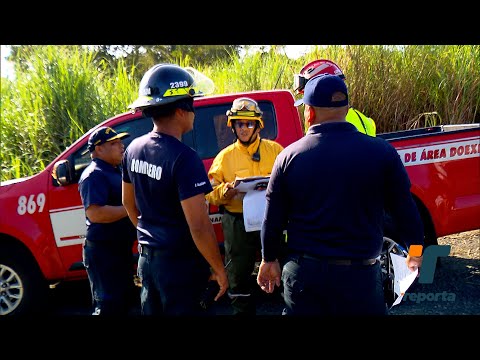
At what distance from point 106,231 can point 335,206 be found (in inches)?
73.8

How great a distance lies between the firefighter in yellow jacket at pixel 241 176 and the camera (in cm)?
402

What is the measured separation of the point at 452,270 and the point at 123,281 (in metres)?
3.54

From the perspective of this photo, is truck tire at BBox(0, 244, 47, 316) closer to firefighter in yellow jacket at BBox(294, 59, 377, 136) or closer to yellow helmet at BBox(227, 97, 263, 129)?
yellow helmet at BBox(227, 97, 263, 129)

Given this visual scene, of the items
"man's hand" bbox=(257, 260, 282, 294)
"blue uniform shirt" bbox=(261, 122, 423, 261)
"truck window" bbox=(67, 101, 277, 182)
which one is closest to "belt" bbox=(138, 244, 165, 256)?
"man's hand" bbox=(257, 260, 282, 294)

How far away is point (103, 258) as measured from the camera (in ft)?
12.1

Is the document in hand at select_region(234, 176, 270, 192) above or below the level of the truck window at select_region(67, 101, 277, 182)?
below

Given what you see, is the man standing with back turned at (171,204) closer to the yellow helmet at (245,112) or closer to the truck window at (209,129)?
the yellow helmet at (245,112)

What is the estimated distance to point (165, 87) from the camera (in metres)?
2.79

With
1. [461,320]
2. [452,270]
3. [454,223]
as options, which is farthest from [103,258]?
[452,270]

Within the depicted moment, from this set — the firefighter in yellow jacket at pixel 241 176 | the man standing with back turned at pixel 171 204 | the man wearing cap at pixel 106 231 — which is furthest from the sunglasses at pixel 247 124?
the man standing with back turned at pixel 171 204

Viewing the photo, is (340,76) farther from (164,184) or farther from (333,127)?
(164,184)

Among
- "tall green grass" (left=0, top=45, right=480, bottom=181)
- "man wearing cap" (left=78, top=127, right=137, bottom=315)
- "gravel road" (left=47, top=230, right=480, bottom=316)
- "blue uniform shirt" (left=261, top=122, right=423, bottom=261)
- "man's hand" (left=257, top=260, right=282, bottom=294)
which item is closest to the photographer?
"blue uniform shirt" (left=261, top=122, right=423, bottom=261)

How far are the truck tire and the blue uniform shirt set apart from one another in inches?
112

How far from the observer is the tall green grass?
24.2 feet
